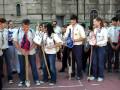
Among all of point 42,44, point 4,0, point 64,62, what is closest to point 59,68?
point 64,62

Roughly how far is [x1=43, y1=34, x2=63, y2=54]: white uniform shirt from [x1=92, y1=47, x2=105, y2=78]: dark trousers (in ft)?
4.36

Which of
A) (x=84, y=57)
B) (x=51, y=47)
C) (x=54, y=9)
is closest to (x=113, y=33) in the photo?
(x=84, y=57)

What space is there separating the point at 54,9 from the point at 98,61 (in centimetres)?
2157

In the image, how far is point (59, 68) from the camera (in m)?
16.9

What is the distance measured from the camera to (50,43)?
43.8ft

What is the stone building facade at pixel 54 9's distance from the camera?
115 ft

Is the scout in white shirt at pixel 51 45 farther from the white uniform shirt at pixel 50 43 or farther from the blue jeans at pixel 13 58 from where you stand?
the blue jeans at pixel 13 58

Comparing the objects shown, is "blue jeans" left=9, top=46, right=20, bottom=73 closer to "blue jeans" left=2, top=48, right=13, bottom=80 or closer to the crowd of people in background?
the crowd of people in background

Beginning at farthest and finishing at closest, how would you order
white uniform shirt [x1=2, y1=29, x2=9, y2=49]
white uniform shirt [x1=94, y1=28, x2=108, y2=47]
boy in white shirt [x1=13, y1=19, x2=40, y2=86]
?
1. white uniform shirt [x1=94, y1=28, x2=108, y2=47]
2. white uniform shirt [x1=2, y1=29, x2=9, y2=49]
3. boy in white shirt [x1=13, y1=19, x2=40, y2=86]

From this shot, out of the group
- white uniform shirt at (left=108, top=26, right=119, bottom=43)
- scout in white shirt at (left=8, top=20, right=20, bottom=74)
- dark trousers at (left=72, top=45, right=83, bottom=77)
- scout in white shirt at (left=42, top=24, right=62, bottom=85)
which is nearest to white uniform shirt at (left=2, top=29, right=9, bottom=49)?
scout in white shirt at (left=8, top=20, right=20, bottom=74)

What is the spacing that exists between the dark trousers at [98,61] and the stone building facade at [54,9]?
20.6 metres

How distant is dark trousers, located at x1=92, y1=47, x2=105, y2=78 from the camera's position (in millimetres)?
13977

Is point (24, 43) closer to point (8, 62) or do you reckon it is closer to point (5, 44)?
point (5, 44)

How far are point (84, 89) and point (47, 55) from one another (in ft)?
5.15
